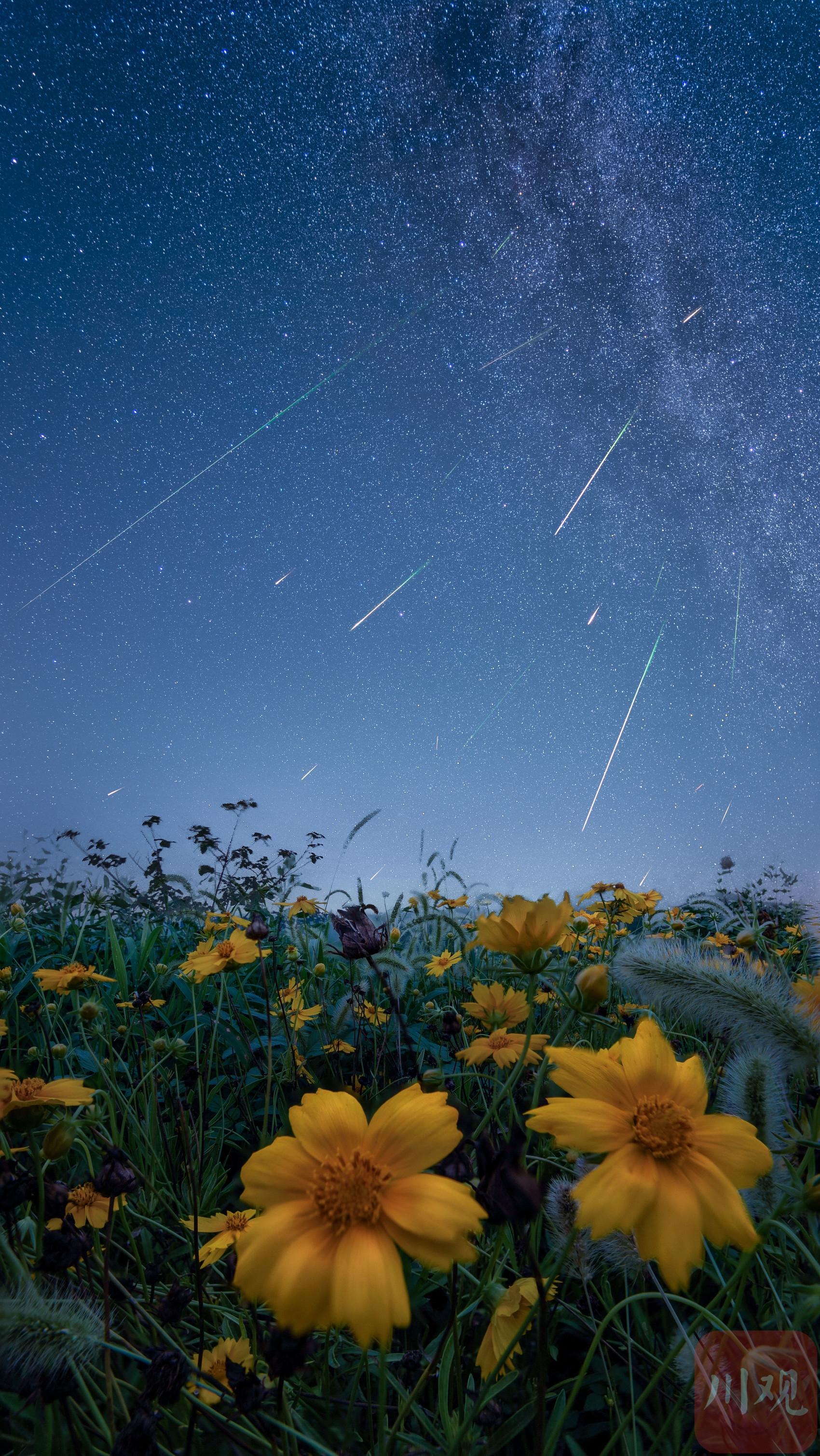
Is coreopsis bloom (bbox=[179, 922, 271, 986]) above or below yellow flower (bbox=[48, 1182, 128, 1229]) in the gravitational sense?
above

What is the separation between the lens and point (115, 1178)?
1.10 meters

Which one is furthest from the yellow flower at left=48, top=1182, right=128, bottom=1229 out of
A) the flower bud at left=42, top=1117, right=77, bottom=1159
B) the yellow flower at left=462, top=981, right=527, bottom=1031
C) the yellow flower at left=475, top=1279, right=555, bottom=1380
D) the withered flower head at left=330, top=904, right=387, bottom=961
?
the yellow flower at left=462, top=981, right=527, bottom=1031

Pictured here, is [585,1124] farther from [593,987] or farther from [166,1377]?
[166,1377]

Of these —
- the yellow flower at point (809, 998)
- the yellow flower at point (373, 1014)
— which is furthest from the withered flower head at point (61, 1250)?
the yellow flower at point (373, 1014)

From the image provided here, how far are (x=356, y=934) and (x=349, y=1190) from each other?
794 millimetres

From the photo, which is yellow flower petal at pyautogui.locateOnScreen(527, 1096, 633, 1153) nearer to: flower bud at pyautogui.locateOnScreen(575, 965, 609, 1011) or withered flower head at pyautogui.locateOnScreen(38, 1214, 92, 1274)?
flower bud at pyautogui.locateOnScreen(575, 965, 609, 1011)

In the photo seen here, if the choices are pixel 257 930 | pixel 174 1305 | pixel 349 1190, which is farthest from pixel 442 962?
pixel 349 1190

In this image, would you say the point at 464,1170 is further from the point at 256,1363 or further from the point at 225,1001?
the point at 225,1001

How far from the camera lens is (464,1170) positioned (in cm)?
101

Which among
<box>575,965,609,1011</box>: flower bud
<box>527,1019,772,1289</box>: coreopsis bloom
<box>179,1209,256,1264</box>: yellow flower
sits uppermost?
<box>575,965,609,1011</box>: flower bud

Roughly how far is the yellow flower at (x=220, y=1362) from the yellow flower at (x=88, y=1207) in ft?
1.09

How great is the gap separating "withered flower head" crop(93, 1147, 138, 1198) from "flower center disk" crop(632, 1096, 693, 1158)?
0.83 m

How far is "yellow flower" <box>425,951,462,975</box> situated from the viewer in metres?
2.61

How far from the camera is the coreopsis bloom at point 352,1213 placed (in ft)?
2.08
